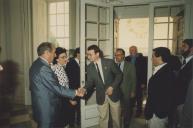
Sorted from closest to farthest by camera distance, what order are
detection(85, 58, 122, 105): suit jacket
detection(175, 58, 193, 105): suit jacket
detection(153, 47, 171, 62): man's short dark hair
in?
detection(153, 47, 171, 62): man's short dark hair < detection(175, 58, 193, 105): suit jacket < detection(85, 58, 122, 105): suit jacket

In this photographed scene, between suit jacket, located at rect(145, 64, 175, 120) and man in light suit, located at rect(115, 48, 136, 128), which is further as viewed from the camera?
man in light suit, located at rect(115, 48, 136, 128)

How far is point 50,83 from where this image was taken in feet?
10.6

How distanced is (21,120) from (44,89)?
3020 millimetres

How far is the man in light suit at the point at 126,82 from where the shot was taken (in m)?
5.22

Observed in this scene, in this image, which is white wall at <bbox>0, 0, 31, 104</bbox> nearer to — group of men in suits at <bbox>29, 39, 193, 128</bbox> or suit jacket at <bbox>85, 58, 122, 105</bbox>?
suit jacket at <bbox>85, 58, 122, 105</bbox>

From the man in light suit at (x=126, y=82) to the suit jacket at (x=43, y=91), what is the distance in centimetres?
211

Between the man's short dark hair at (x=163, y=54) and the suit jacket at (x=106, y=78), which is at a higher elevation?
the man's short dark hair at (x=163, y=54)

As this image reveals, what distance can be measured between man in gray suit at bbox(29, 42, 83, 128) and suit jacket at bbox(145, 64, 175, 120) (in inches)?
44.5

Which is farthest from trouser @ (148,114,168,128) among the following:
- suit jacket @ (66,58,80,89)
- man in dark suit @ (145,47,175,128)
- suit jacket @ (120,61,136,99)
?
suit jacket @ (66,58,80,89)

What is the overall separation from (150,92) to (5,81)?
5.34m

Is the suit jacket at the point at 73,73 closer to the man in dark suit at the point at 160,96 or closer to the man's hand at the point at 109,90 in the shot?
the man's hand at the point at 109,90

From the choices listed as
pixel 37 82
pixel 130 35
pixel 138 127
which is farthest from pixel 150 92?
pixel 130 35

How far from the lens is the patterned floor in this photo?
18.1 ft

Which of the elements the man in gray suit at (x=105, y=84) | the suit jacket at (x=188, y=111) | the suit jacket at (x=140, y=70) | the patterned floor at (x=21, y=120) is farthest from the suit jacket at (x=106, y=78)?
the suit jacket at (x=188, y=111)
